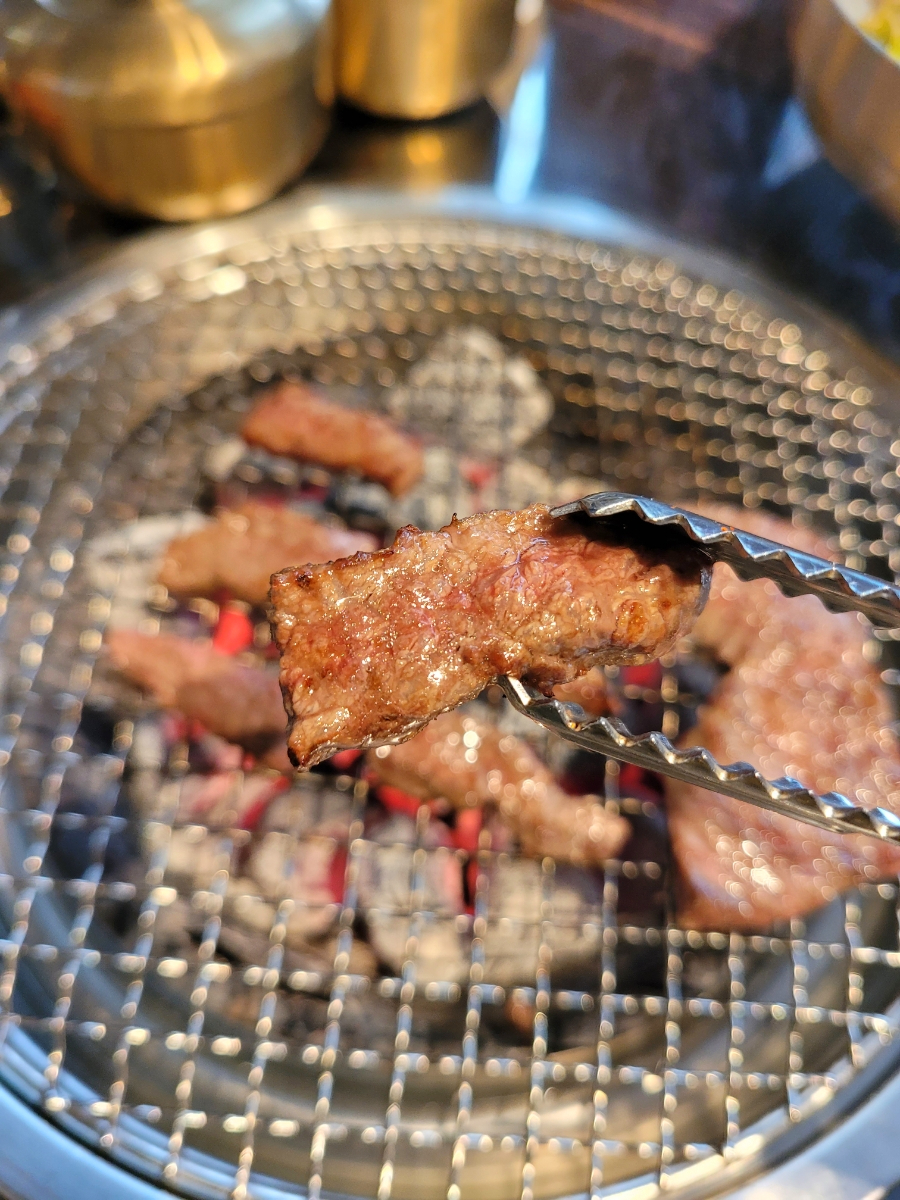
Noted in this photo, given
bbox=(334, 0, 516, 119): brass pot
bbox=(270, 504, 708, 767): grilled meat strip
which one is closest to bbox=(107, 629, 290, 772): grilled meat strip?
bbox=(270, 504, 708, 767): grilled meat strip

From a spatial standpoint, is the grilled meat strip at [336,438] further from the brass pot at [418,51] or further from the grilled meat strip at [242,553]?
the brass pot at [418,51]

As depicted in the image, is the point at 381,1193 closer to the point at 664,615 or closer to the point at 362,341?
the point at 664,615

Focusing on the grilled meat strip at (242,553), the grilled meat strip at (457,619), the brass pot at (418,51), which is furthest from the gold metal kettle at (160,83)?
the grilled meat strip at (457,619)

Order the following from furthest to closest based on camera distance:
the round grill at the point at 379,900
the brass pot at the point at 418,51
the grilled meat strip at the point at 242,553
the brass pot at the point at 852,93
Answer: the brass pot at the point at 418,51, the brass pot at the point at 852,93, the grilled meat strip at the point at 242,553, the round grill at the point at 379,900

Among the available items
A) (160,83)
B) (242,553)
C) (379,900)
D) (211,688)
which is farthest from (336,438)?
(379,900)

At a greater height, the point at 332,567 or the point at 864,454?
the point at 332,567

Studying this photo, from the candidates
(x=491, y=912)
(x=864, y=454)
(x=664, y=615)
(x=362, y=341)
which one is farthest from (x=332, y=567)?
(x=864, y=454)
